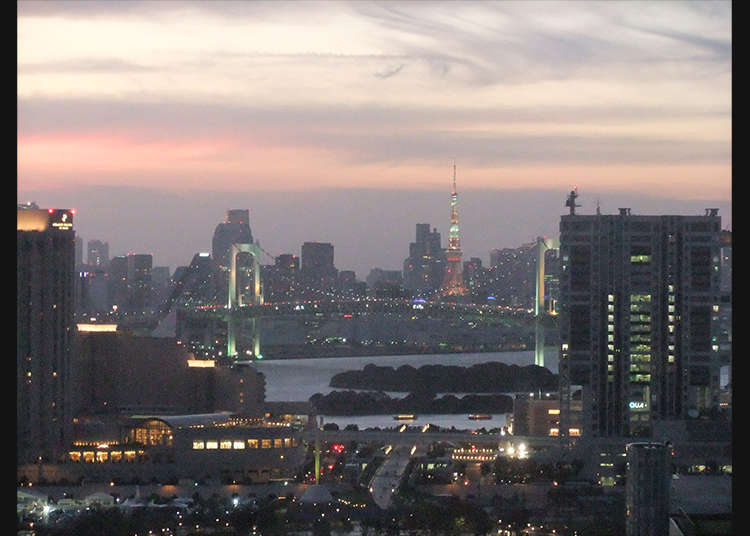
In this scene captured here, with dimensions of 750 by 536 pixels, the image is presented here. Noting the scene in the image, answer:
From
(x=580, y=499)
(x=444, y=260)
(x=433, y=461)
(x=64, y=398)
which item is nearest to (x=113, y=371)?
(x=64, y=398)

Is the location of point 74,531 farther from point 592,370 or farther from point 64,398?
point 592,370

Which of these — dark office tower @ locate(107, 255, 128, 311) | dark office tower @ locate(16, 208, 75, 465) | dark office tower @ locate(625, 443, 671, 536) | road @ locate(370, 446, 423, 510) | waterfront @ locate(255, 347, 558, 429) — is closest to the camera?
dark office tower @ locate(625, 443, 671, 536)

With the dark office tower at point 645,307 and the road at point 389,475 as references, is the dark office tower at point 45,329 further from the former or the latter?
the dark office tower at point 645,307

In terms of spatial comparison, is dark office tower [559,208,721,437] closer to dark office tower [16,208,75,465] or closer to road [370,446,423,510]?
road [370,446,423,510]

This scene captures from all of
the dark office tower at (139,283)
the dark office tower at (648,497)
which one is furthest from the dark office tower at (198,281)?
the dark office tower at (648,497)

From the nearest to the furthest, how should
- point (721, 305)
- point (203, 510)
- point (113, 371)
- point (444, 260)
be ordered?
1. point (203, 510)
2. point (721, 305)
3. point (113, 371)
4. point (444, 260)

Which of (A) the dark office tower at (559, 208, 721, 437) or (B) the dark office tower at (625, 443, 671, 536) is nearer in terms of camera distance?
(B) the dark office tower at (625, 443, 671, 536)

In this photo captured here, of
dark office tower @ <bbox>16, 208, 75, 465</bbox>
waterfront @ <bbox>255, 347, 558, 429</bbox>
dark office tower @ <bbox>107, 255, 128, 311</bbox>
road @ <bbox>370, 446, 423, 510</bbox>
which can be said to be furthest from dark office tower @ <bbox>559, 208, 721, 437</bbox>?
dark office tower @ <bbox>107, 255, 128, 311</bbox>
